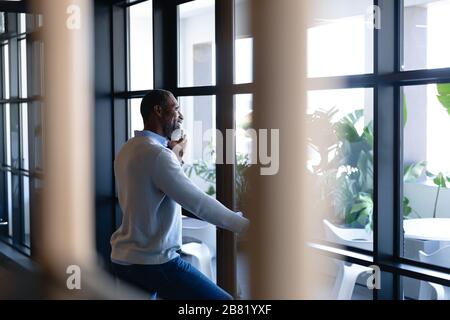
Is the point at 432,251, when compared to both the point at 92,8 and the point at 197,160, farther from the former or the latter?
the point at 92,8

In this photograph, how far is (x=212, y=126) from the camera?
3066 mm

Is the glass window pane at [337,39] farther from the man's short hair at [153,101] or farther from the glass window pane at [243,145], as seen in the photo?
the man's short hair at [153,101]

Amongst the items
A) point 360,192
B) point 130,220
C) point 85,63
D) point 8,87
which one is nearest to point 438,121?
point 360,192

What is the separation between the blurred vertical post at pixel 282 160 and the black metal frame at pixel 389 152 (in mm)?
255

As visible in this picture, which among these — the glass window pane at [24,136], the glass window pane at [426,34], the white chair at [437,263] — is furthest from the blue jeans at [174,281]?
the glass window pane at [24,136]

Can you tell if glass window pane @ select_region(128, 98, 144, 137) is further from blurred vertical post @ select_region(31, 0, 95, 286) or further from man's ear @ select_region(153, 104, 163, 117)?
man's ear @ select_region(153, 104, 163, 117)

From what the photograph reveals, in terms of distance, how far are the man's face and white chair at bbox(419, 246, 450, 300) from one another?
3.28 feet

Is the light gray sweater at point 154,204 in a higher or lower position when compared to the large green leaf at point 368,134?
lower

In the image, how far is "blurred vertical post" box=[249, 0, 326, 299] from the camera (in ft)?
6.02

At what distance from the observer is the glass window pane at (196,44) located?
308 cm

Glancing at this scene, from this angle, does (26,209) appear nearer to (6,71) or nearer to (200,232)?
(6,71)

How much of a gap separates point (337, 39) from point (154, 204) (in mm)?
945

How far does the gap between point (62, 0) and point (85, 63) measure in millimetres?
390

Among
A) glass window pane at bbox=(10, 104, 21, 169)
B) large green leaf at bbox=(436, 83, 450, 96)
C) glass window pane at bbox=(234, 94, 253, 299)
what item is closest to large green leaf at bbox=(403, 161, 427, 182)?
large green leaf at bbox=(436, 83, 450, 96)
